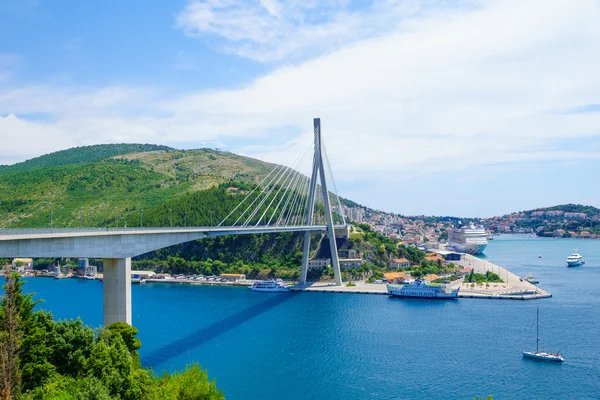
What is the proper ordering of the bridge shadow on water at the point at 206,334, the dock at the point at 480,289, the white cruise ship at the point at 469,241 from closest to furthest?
the bridge shadow on water at the point at 206,334 → the dock at the point at 480,289 → the white cruise ship at the point at 469,241

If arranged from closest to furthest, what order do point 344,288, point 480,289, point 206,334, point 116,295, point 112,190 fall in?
point 116,295 < point 206,334 < point 480,289 < point 344,288 < point 112,190

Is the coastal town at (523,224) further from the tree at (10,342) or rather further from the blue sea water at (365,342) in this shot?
the tree at (10,342)

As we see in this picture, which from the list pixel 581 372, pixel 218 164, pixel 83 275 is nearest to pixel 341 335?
pixel 581 372

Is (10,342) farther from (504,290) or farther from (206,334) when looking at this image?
(504,290)

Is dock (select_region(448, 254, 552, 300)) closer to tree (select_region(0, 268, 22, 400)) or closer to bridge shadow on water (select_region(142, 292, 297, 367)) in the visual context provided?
bridge shadow on water (select_region(142, 292, 297, 367))

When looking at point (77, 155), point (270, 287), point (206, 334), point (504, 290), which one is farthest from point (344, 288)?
point (77, 155)

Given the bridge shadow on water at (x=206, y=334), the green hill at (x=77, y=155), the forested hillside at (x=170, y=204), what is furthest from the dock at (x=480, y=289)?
the green hill at (x=77, y=155)

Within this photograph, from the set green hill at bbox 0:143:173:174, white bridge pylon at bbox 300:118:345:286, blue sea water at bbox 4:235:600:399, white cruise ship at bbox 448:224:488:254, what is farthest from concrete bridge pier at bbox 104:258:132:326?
green hill at bbox 0:143:173:174
